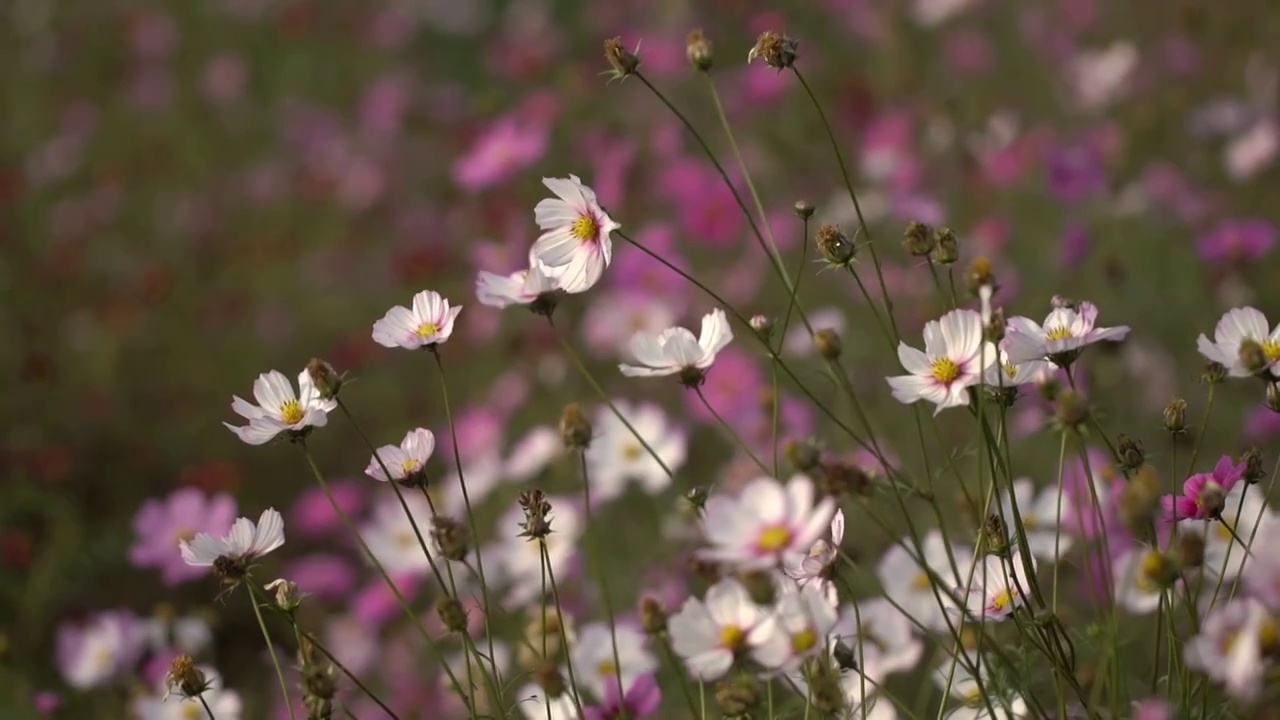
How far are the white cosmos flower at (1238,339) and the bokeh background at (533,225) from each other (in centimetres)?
57

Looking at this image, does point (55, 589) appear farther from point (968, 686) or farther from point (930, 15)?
point (930, 15)

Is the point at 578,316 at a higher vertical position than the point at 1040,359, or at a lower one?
higher

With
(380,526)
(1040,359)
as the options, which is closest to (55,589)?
(380,526)

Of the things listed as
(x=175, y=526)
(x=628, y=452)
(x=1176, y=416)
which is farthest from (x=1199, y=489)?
(x=175, y=526)

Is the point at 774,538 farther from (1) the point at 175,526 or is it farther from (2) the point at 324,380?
(1) the point at 175,526

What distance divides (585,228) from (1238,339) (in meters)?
0.46

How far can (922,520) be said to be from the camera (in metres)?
1.76

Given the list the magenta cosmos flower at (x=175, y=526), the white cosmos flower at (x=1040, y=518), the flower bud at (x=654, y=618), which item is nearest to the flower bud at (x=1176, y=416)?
the white cosmos flower at (x=1040, y=518)

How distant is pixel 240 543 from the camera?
902 millimetres

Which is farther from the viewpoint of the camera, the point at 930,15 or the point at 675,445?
the point at 930,15

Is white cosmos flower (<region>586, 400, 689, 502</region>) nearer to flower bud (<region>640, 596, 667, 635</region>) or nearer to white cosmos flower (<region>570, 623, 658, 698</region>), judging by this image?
white cosmos flower (<region>570, 623, 658, 698</region>)

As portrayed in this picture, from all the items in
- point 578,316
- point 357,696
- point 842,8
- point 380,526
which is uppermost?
point 842,8

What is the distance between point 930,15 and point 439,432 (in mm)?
1340

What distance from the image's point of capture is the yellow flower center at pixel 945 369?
0.89 meters
